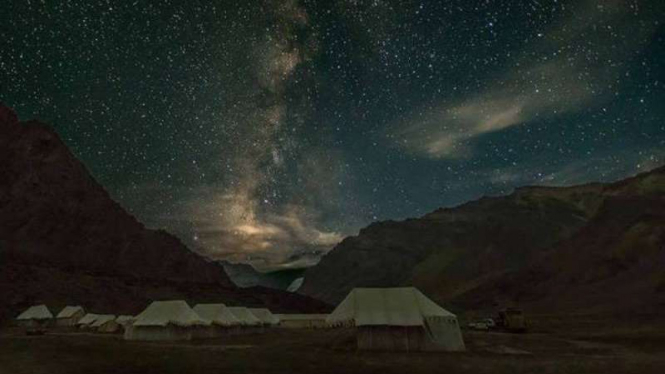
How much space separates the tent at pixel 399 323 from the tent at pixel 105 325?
3560cm

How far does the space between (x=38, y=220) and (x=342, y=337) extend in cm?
10779

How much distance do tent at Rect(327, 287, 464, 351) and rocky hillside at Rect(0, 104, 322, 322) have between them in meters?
77.6

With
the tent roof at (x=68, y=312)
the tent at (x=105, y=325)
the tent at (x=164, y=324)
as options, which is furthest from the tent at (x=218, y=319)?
the tent roof at (x=68, y=312)

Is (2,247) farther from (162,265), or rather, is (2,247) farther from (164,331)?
(164,331)

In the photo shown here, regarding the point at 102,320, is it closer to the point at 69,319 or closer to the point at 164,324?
the point at 69,319

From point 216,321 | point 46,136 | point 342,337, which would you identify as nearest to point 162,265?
point 46,136

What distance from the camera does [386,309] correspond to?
32.7 m

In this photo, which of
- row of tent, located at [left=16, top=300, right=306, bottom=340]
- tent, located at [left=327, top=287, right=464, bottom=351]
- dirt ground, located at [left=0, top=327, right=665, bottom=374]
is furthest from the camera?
row of tent, located at [left=16, top=300, right=306, bottom=340]

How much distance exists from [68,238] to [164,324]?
299ft

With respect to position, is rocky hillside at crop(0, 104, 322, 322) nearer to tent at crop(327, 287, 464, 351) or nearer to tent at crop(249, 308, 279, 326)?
tent at crop(249, 308, 279, 326)

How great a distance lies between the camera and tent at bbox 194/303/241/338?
168ft

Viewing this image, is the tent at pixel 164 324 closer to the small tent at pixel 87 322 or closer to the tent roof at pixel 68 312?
the small tent at pixel 87 322

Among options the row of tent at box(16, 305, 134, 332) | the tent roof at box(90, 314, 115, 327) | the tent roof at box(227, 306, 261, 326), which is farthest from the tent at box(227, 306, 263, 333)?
the tent roof at box(90, 314, 115, 327)

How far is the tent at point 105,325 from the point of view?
58.4 m
